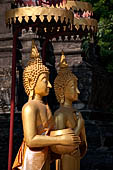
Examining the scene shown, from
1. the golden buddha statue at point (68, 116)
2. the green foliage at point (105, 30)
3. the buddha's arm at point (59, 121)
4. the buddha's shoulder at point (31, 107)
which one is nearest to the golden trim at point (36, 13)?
the golden buddha statue at point (68, 116)

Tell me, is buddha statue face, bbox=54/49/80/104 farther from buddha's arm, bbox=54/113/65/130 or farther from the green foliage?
the green foliage

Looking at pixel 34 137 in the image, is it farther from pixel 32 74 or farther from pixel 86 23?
pixel 86 23

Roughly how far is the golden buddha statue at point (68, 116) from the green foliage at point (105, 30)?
4.16 metres

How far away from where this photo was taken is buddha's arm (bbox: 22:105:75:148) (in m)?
6.68

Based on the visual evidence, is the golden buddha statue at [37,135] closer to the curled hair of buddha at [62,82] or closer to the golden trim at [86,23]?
the curled hair of buddha at [62,82]

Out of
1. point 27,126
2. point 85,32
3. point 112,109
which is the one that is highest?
point 85,32

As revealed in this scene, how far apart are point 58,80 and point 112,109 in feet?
16.9

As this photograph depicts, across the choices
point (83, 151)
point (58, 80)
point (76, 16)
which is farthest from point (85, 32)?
point (83, 151)

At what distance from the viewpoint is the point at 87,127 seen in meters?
12.2

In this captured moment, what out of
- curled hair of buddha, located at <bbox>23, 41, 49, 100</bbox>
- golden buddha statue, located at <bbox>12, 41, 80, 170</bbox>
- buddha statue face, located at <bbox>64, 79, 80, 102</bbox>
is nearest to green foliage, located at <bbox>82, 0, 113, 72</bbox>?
buddha statue face, located at <bbox>64, 79, 80, 102</bbox>

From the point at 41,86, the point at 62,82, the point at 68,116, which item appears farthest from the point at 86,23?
the point at 41,86

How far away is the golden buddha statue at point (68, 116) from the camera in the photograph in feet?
26.0

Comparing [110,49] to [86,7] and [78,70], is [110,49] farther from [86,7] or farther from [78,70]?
[86,7]

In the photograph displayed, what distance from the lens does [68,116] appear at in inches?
314
